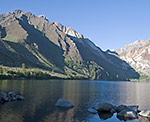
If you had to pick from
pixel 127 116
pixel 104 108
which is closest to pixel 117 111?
pixel 104 108

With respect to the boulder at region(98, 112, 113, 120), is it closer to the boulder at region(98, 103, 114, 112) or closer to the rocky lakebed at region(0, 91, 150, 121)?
the rocky lakebed at region(0, 91, 150, 121)

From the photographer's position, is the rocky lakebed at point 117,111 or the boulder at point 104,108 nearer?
the rocky lakebed at point 117,111

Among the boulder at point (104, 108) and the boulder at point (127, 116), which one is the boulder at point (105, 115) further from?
the boulder at point (127, 116)

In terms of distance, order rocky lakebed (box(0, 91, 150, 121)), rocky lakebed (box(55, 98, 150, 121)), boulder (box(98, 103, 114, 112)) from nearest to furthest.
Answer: rocky lakebed (box(55, 98, 150, 121)) < rocky lakebed (box(0, 91, 150, 121)) < boulder (box(98, 103, 114, 112))

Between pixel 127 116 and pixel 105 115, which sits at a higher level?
pixel 127 116

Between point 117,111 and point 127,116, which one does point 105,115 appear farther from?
point 117,111

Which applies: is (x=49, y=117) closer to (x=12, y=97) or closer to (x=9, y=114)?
(x=9, y=114)

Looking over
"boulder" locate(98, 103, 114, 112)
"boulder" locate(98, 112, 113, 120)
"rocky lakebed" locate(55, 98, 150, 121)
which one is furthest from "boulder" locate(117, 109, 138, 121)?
"boulder" locate(98, 103, 114, 112)

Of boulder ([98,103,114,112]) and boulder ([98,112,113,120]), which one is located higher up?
boulder ([98,103,114,112])

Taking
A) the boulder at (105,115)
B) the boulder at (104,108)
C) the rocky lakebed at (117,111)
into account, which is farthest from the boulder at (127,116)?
the boulder at (104,108)

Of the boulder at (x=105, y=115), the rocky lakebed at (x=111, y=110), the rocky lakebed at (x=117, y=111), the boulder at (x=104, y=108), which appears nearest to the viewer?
the boulder at (x=105, y=115)

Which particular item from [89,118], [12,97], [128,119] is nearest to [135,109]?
[128,119]

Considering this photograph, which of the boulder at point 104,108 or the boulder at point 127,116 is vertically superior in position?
the boulder at point 104,108

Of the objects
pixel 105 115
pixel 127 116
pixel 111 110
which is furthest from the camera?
pixel 111 110
